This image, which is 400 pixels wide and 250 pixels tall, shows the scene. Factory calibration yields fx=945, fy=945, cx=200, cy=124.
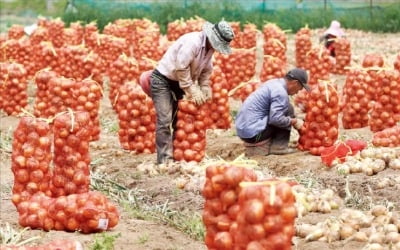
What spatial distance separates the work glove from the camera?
995 centimetres

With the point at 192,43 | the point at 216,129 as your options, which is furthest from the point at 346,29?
the point at 192,43

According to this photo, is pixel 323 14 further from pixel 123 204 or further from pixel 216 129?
pixel 123 204

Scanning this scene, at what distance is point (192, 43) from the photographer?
32.1 ft

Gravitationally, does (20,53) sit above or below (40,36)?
below

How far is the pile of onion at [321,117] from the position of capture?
10.6 meters

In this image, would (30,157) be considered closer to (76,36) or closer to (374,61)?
(374,61)

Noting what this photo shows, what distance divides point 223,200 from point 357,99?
21.4 feet

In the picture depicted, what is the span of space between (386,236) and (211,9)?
67.3ft

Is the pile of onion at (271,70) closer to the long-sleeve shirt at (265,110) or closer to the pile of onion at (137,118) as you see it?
the pile of onion at (137,118)

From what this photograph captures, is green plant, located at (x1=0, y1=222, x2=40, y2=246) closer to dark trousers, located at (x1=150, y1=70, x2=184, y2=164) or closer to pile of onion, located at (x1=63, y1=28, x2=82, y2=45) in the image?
dark trousers, located at (x1=150, y1=70, x2=184, y2=164)

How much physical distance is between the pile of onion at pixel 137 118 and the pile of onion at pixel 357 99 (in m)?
2.73

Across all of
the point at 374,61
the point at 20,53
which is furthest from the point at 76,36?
the point at 374,61

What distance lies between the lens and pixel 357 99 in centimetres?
1217

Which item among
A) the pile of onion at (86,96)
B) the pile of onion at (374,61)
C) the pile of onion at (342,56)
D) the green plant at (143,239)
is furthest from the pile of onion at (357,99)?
the pile of onion at (342,56)
